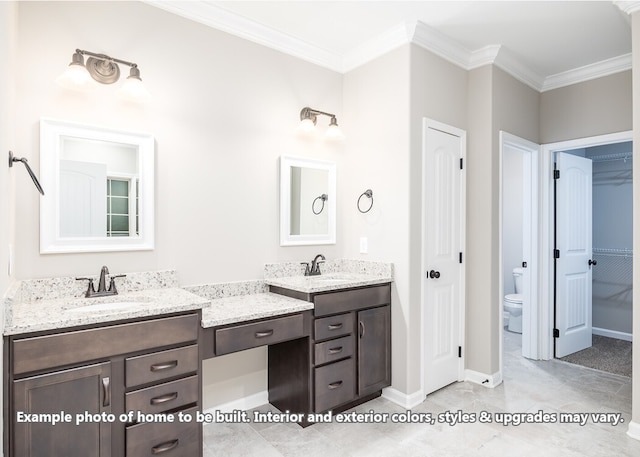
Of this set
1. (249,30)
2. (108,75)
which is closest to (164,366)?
(108,75)

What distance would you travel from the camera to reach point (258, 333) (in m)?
2.23

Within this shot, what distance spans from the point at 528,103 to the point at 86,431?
4058mm

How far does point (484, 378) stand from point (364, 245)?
144cm

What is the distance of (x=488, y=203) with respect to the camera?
3.14 m

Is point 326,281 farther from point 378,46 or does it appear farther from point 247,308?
point 378,46

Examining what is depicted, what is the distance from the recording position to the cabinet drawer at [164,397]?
69.9 inches

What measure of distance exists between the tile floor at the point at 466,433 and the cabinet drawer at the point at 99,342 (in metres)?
0.83

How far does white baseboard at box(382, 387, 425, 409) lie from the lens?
275cm

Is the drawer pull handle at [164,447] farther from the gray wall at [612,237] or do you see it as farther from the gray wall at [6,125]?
the gray wall at [612,237]

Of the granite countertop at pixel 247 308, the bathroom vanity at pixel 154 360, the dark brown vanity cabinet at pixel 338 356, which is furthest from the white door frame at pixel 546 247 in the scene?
the granite countertop at pixel 247 308

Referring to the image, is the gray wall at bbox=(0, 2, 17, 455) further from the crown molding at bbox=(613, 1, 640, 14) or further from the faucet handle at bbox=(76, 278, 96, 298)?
the crown molding at bbox=(613, 1, 640, 14)

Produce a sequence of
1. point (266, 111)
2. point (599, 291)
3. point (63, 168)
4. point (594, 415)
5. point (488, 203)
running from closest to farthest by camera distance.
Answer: point (63, 168) → point (594, 415) → point (266, 111) → point (488, 203) → point (599, 291)

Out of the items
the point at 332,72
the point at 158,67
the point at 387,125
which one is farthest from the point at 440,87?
the point at 158,67

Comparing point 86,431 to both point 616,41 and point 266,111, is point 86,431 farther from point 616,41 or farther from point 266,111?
point 616,41
